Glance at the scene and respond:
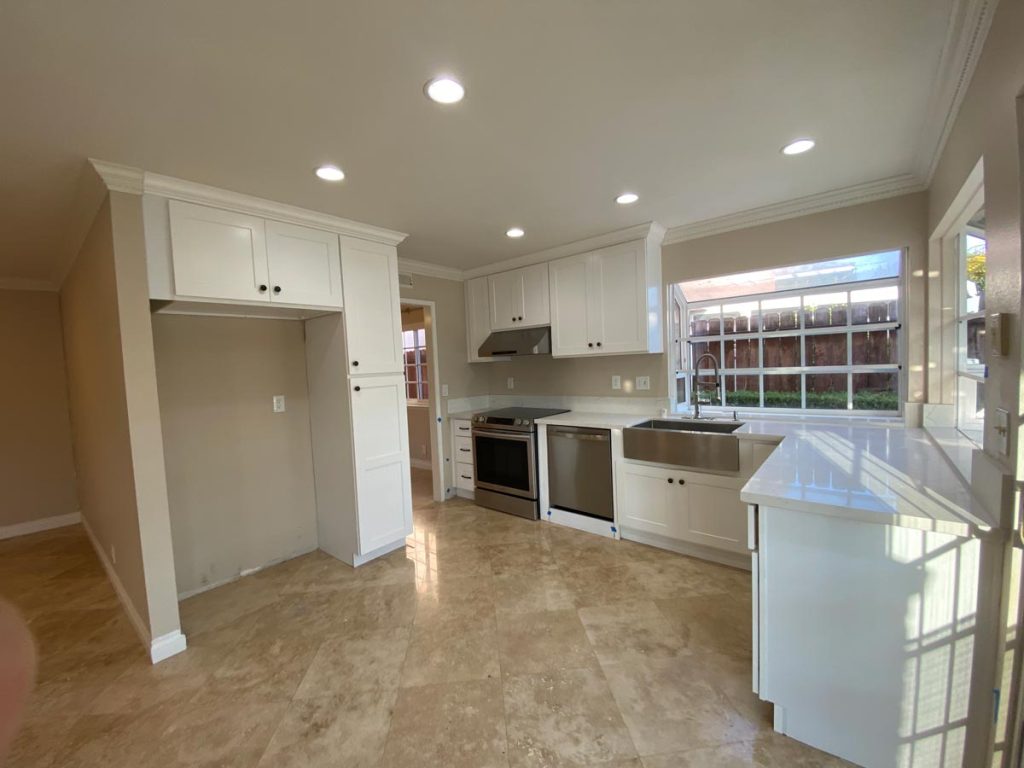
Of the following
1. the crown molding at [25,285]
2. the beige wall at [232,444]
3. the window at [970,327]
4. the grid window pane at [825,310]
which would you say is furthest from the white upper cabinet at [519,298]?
the crown molding at [25,285]

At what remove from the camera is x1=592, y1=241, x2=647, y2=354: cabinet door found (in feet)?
10.8

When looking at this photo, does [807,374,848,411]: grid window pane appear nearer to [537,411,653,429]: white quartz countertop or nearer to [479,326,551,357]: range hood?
[537,411,653,429]: white quartz countertop

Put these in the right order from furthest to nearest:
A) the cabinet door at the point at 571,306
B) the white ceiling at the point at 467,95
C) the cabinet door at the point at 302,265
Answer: the cabinet door at the point at 571,306 → the cabinet door at the point at 302,265 → the white ceiling at the point at 467,95

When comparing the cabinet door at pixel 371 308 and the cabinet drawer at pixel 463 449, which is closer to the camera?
the cabinet door at pixel 371 308

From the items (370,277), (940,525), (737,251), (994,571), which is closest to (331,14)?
(370,277)

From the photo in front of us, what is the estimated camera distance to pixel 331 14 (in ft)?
3.82

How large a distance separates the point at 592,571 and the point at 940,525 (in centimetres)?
190

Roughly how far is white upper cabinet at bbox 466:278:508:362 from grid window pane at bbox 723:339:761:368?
211cm

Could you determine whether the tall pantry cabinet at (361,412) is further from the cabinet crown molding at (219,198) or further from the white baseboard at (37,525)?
the white baseboard at (37,525)

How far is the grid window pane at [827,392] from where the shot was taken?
9.68ft

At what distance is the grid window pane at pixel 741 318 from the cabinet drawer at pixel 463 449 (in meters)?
2.53

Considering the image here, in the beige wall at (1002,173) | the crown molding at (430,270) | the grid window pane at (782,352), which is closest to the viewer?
the beige wall at (1002,173)

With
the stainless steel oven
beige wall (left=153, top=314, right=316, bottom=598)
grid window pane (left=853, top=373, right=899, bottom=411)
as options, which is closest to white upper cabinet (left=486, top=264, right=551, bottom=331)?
the stainless steel oven

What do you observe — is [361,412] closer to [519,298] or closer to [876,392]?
[519,298]
